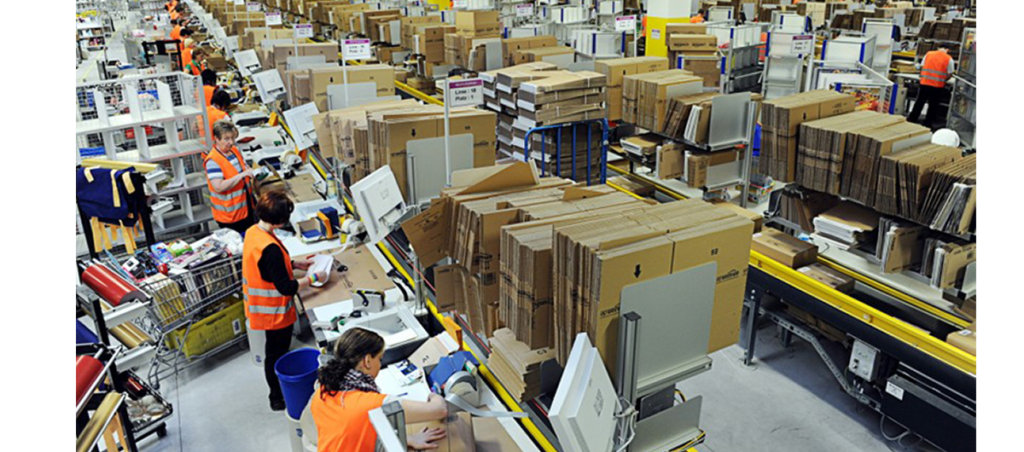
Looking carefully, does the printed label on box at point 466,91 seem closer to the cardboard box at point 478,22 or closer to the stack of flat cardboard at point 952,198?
the stack of flat cardboard at point 952,198

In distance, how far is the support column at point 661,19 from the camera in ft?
38.7

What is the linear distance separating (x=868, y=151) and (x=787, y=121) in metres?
0.67

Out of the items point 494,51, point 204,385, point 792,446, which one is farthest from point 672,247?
point 494,51

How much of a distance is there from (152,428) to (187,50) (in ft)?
38.1

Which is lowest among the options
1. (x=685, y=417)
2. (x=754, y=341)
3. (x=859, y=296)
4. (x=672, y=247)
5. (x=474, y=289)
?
(x=754, y=341)

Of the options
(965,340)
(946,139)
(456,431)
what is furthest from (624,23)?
(456,431)

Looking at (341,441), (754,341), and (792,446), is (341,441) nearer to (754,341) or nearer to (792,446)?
(792,446)

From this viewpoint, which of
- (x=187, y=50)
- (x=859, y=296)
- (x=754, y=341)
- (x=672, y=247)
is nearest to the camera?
(x=672, y=247)

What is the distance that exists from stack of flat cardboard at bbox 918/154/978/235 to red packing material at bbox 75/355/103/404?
4954 millimetres

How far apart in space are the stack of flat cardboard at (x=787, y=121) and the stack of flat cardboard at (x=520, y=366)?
3503 millimetres

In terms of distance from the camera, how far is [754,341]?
17.6 ft

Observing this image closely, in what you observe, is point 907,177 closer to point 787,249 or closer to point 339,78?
point 787,249

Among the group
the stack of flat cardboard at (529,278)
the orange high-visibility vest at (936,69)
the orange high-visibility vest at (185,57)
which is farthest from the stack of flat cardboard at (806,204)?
the orange high-visibility vest at (185,57)

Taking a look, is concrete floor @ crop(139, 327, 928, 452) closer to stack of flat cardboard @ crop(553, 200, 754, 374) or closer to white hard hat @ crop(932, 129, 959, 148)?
white hard hat @ crop(932, 129, 959, 148)
